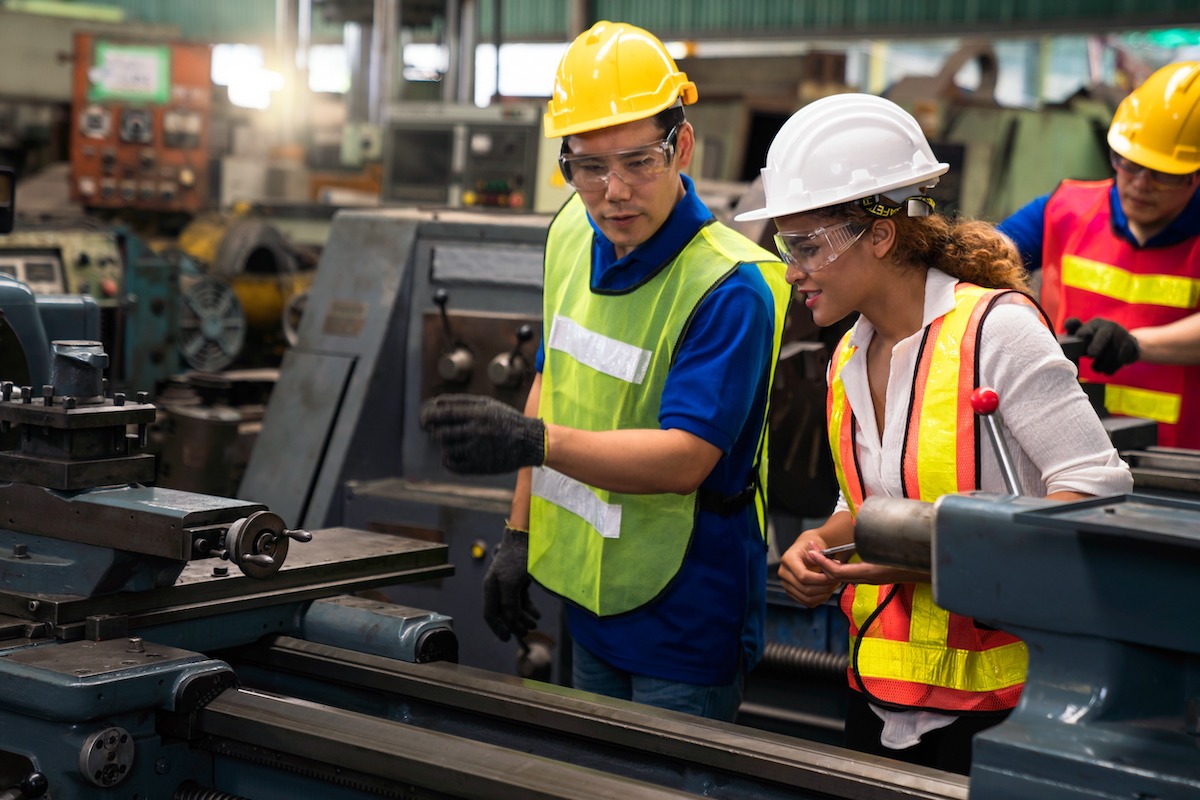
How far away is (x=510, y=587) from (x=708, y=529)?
31 cm

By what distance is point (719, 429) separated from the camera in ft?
4.76

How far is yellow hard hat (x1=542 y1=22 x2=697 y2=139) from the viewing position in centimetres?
156

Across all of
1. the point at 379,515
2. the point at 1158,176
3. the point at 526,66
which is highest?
the point at 526,66

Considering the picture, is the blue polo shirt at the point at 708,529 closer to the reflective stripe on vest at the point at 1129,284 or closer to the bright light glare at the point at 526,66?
the reflective stripe on vest at the point at 1129,284

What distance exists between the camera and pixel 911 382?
1.25 metres

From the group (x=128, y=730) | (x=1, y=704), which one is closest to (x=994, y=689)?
(x=128, y=730)

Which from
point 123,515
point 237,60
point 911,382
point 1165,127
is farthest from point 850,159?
point 237,60

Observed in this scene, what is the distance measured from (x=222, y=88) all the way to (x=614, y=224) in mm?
6868

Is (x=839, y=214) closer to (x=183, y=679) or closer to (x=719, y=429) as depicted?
(x=719, y=429)

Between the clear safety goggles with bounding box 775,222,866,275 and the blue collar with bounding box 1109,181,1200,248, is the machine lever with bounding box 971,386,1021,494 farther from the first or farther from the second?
the blue collar with bounding box 1109,181,1200,248

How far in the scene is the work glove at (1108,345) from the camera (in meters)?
1.98

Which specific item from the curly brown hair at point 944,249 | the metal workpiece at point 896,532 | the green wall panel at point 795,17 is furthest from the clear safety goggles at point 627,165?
the green wall panel at point 795,17

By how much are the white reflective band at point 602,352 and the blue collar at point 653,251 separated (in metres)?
0.06

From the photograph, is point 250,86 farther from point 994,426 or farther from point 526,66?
point 994,426
